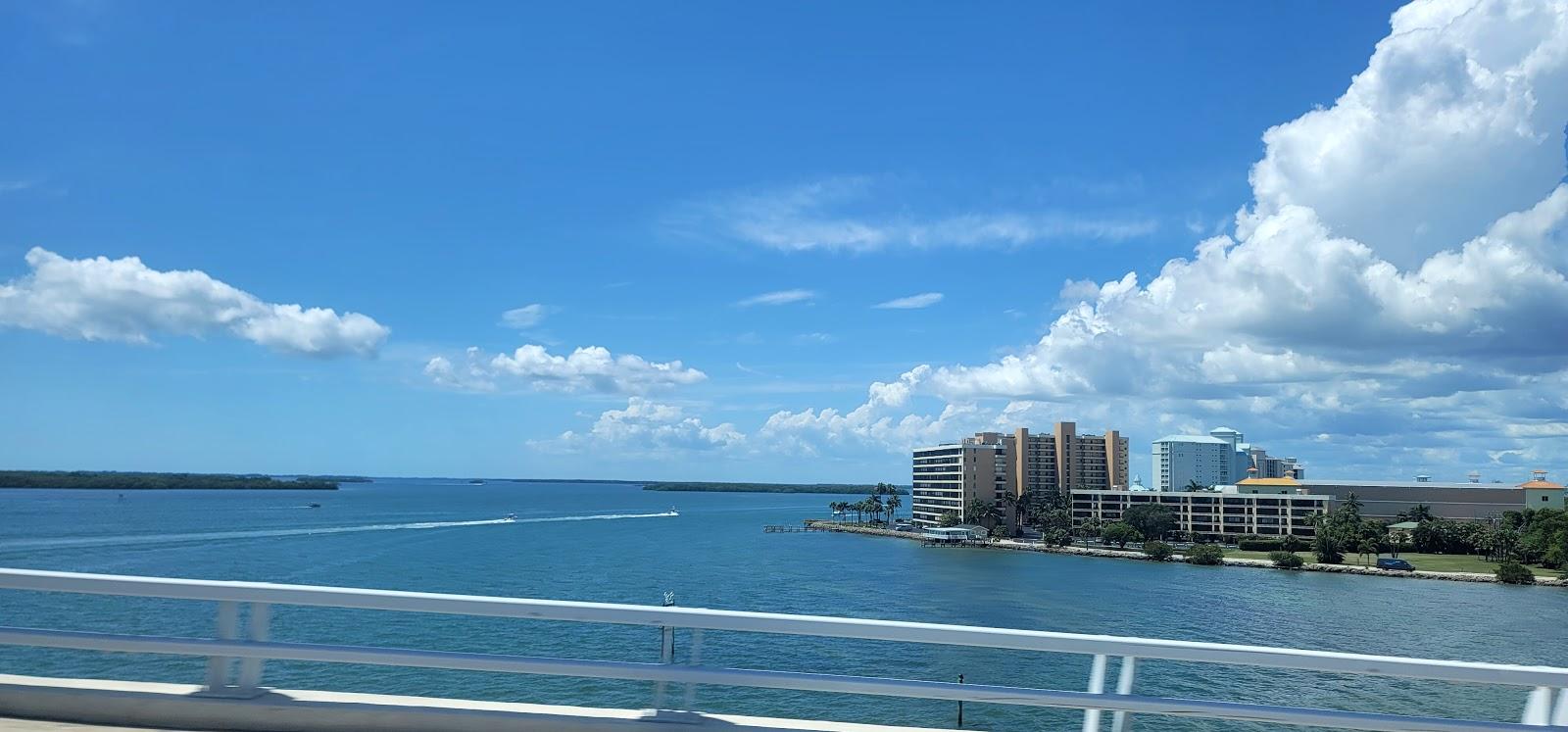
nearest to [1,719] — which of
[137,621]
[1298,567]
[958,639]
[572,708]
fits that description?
[572,708]

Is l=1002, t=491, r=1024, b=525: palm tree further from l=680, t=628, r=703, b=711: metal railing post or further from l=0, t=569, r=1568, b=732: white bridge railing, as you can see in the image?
l=680, t=628, r=703, b=711: metal railing post

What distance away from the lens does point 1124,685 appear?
4934 millimetres

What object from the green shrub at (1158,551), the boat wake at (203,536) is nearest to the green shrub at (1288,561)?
the green shrub at (1158,551)

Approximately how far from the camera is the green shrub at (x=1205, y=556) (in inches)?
4341

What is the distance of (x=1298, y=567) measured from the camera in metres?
105

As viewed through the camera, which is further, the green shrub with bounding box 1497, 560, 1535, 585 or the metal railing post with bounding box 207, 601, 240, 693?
the green shrub with bounding box 1497, 560, 1535, 585

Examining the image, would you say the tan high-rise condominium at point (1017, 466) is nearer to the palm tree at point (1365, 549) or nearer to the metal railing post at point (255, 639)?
the palm tree at point (1365, 549)

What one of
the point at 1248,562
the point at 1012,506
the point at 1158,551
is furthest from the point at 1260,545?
the point at 1012,506

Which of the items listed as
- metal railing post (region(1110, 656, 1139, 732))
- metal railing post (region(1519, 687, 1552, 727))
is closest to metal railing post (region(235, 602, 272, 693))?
metal railing post (region(1110, 656, 1139, 732))

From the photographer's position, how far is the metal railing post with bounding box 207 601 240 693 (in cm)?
513

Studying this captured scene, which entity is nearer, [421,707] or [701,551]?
[421,707]

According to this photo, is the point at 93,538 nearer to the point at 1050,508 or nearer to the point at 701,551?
the point at 701,551

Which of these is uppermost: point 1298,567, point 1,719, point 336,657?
point 336,657

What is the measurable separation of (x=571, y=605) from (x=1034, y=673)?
141 feet
